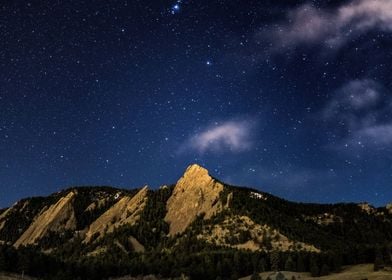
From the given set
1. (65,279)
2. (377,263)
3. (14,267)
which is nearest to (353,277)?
(377,263)

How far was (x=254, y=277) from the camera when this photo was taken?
187 metres

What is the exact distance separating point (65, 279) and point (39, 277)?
386 inches

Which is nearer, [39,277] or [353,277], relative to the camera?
[353,277]

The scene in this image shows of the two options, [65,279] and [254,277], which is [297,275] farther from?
[65,279]

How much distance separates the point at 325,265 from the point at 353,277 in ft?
95.5

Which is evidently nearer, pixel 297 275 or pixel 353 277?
pixel 353 277

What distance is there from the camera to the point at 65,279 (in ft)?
653

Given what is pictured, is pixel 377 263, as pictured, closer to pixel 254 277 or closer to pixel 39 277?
pixel 254 277

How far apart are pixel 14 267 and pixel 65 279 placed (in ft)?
63.7

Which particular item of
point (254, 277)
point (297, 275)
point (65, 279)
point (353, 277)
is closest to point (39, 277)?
point (65, 279)

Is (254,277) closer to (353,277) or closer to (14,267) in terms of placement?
(353,277)

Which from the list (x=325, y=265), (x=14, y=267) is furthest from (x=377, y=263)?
(x=14, y=267)

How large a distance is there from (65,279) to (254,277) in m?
72.2

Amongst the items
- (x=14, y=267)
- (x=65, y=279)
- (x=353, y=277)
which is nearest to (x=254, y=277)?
(x=353, y=277)
